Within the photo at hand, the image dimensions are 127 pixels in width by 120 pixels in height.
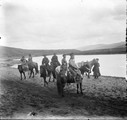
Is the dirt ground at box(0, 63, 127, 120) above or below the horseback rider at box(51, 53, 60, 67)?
below

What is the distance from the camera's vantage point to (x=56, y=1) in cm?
837

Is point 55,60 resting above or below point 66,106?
above

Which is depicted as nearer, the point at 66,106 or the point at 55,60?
the point at 66,106

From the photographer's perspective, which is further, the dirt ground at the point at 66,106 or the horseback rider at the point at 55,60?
the horseback rider at the point at 55,60

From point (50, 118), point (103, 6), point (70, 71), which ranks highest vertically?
point (103, 6)

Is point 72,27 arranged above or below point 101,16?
below

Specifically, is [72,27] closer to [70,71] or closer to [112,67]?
[70,71]

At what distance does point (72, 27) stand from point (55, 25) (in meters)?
0.90

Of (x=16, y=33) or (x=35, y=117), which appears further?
(x=16, y=33)

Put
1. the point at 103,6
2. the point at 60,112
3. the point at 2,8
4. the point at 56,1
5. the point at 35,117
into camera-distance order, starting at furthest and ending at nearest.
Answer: the point at 103,6 → the point at 56,1 → the point at 2,8 → the point at 60,112 → the point at 35,117

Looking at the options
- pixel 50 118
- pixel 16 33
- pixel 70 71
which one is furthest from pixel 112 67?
pixel 50 118

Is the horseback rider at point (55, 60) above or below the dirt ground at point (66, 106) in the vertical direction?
above

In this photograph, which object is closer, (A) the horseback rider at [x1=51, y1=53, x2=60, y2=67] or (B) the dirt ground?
(B) the dirt ground

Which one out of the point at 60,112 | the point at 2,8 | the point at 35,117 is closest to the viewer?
the point at 35,117
